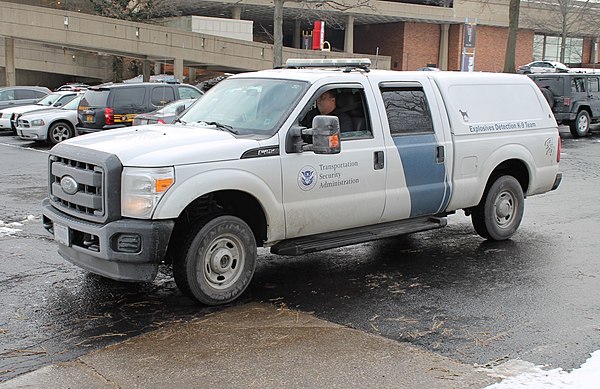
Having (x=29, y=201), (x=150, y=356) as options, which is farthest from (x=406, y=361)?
(x=29, y=201)

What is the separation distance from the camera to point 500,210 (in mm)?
8828

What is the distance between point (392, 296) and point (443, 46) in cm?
5413

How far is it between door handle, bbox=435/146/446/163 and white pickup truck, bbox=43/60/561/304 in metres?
0.01

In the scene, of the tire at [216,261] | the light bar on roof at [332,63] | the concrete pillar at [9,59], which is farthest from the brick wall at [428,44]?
the tire at [216,261]

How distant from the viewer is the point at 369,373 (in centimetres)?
483

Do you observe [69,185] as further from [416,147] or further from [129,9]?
[129,9]

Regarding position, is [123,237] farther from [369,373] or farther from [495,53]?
[495,53]

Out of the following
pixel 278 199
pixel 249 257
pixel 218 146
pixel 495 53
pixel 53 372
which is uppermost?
pixel 495 53

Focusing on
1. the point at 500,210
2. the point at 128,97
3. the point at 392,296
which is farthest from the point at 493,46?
the point at 392,296

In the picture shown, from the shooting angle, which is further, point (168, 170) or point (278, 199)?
point (278, 199)

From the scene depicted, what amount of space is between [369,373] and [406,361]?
0.37m

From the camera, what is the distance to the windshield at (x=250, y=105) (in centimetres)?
677

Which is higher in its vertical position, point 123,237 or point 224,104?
point 224,104

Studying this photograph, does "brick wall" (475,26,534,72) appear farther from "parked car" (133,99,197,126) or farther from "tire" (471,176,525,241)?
"tire" (471,176,525,241)
